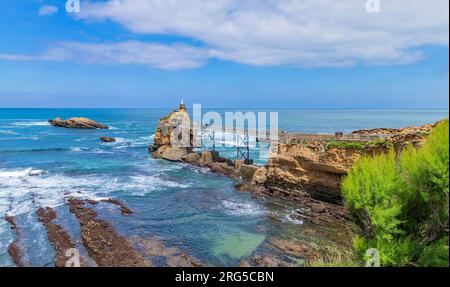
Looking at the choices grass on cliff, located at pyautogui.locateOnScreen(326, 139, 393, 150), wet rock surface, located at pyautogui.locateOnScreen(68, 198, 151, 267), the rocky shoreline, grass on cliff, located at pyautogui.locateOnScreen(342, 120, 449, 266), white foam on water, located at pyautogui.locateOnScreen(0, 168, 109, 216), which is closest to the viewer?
grass on cliff, located at pyautogui.locateOnScreen(342, 120, 449, 266)

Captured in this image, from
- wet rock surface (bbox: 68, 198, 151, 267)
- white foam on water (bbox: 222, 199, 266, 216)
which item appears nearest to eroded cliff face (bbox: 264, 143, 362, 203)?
white foam on water (bbox: 222, 199, 266, 216)

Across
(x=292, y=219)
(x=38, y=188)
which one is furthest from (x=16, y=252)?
(x=292, y=219)

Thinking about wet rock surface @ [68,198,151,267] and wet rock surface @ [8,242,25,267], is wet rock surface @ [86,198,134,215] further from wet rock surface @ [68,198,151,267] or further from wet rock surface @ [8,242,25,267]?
wet rock surface @ [8,242,25,267]

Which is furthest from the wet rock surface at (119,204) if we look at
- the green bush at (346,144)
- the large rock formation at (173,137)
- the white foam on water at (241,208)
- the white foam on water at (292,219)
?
the large rock formation at (173,137)

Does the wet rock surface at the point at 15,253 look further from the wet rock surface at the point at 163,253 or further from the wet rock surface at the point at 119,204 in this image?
the wet rock surface at the point at 119,204

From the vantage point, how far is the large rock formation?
58.3m

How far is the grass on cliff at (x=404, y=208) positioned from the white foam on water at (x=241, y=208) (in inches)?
571

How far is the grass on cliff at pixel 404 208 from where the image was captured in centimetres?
1370

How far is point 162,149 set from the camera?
60.7 metres

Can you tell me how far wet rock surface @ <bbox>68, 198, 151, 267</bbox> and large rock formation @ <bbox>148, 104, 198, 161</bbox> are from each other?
29.8 m

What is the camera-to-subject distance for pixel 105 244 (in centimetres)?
2275

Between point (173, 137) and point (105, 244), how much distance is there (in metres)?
40.4

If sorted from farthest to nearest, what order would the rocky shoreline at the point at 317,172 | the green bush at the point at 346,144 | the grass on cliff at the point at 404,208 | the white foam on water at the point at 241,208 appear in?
1. the white foam on water at the point at 241,208
2. the green bush at the point at 346,144
3. the rocky shoreline at the point at 317,172
4. the grass on cliff at the point at 404,208

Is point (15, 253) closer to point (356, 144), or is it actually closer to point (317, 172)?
point (317, 172)
